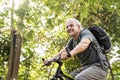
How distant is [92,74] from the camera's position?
4852mm

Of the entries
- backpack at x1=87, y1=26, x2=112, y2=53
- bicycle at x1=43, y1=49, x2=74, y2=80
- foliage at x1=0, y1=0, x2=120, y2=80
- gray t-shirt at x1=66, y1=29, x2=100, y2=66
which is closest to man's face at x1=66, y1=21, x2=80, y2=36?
gray t-shirt at x1=66, y1=29, x2=100, y2=66

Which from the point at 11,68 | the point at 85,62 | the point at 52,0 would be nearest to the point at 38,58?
the point at 11,68

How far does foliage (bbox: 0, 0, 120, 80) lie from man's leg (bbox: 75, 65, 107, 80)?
0.81m

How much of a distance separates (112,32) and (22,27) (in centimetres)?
885

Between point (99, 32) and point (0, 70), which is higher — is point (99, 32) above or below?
above

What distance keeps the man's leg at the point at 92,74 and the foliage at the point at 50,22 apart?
0.81 metres

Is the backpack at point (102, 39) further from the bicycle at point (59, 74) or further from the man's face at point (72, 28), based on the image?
the bicycle at point (59, 74)

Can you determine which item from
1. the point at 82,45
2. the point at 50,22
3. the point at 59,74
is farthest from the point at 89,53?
the point at 50,22

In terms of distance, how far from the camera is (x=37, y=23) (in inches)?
249

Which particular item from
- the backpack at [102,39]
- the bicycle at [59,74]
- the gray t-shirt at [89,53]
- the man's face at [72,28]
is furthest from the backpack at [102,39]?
the bicycle at [59,74]

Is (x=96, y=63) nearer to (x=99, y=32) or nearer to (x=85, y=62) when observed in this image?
(x=85, y=62)

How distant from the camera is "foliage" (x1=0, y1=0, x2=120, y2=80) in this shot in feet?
18.8

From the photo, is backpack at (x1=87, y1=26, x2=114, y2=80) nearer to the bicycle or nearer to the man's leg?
the man's leg

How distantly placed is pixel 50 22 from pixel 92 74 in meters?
1.31
